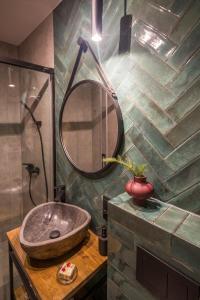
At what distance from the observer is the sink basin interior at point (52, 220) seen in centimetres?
133

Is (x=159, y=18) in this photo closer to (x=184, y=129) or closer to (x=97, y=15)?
(x=97, y=15)

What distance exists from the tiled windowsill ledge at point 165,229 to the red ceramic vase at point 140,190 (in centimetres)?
4

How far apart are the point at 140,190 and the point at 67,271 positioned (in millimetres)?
634

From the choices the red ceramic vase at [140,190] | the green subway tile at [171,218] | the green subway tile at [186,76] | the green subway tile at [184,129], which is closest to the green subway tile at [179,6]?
the green subway tile at [186,76]

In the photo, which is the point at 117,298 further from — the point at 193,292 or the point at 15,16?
the point at 15,16

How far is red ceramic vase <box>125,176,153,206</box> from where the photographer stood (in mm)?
871

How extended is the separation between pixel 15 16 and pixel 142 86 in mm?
1610

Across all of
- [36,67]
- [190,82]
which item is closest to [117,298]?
[190,82]

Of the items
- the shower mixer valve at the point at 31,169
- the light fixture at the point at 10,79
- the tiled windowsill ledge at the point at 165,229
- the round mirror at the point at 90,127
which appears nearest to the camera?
the tiled windowsill ledge at the point at 165,229

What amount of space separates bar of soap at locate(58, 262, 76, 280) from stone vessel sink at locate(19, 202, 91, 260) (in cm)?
9

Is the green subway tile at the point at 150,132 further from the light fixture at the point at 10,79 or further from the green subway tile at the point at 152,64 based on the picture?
the light fixture at the point at 10,79

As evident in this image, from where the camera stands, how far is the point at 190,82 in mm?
828

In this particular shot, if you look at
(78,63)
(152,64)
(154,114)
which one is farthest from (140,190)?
(78,63)

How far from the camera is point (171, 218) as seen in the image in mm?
808
